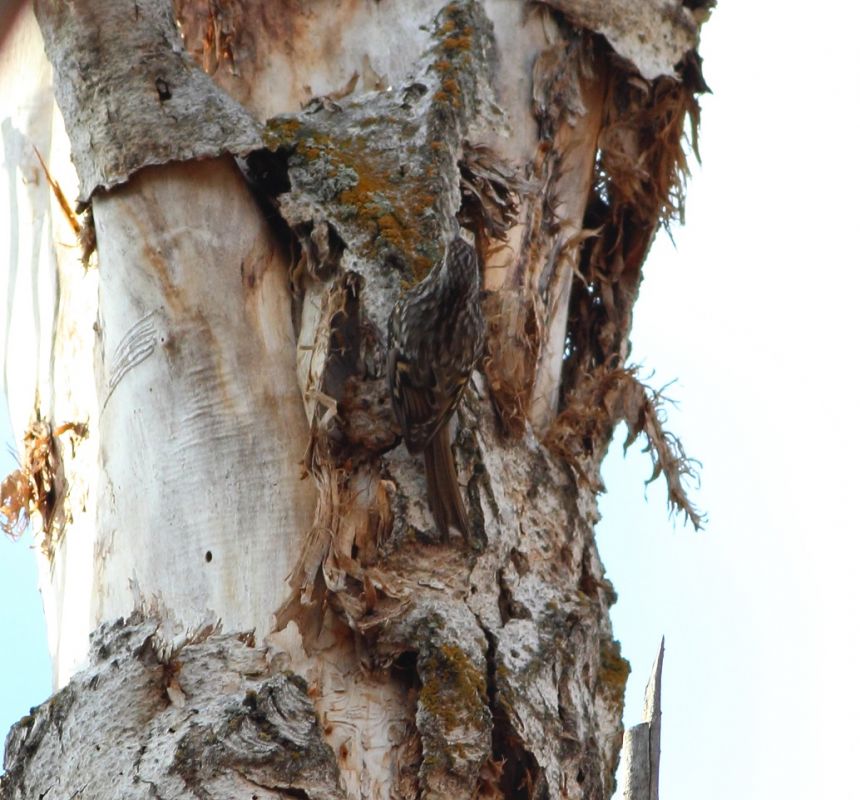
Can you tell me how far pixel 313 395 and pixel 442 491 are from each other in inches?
11.3

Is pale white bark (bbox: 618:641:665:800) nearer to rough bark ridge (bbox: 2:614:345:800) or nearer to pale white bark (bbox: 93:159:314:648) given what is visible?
rough bark ridge (bbox: 2:614:345:800)

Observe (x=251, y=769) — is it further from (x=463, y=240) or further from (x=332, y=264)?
(x=463, y=240)

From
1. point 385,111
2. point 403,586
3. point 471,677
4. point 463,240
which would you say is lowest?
point 471,677

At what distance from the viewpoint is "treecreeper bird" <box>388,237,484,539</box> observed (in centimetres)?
268

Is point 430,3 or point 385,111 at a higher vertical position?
point 430,3

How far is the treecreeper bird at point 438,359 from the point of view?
8.79 feet

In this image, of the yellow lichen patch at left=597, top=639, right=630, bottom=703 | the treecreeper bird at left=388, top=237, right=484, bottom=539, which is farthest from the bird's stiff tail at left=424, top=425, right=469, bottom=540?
the yellow lichen patch at left=597, top=639, right=630, bottom=703

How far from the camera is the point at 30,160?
11.0 feet

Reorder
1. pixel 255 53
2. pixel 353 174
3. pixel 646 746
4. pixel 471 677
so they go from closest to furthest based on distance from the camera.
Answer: pixel 646 746
pixel 471 677
pixel 353 174
pixel 255 53

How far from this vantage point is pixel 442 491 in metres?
2.66

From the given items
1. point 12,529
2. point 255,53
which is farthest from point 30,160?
point 12,529

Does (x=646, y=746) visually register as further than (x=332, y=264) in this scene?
No

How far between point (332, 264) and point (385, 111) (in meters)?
0.38

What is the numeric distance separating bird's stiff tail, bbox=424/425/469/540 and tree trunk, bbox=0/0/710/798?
3 cm
